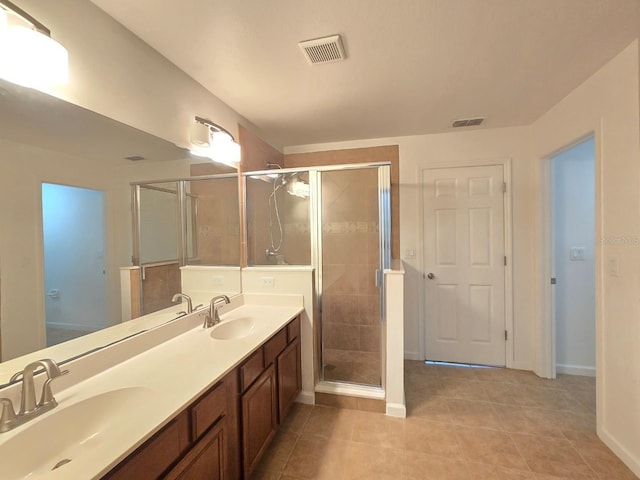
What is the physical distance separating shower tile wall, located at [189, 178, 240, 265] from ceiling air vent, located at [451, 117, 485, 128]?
209 centimetres

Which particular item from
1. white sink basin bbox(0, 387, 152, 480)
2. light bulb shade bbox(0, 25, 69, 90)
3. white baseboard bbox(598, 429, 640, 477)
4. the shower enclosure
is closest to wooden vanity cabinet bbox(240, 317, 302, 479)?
the shower enclosure

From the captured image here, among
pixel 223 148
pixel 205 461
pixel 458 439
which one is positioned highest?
pixel 223 148

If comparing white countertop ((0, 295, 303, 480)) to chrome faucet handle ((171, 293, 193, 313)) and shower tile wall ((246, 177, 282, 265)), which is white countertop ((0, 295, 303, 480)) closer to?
chrome faucet handle ((171, 293, 193, 313))

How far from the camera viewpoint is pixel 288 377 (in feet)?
6.43

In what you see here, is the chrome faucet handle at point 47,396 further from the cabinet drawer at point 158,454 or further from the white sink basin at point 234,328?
the white sink basin at point 234,328

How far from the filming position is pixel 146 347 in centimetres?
143

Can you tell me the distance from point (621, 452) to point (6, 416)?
9.71 ft

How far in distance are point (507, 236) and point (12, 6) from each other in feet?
11.5

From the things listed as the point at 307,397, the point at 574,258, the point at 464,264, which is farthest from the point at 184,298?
the point at 574,258

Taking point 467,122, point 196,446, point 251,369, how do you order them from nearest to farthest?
point 196,446, point 251,369, point 467,122

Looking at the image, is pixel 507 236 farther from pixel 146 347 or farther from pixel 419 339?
pixel 146 347

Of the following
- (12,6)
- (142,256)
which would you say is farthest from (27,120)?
(142,256)

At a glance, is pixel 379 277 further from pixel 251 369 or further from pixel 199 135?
pixel 199 135

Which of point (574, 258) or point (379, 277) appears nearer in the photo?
point (379, 277)
